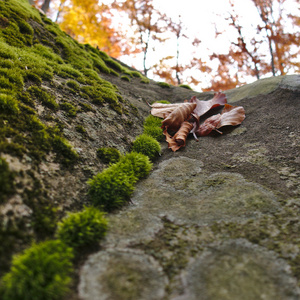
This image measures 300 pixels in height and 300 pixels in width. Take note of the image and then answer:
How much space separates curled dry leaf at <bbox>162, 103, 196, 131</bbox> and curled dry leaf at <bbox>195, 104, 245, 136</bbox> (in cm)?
43

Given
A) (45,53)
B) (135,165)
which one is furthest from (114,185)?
(45,53)

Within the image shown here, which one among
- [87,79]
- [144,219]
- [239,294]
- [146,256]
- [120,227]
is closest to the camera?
[239,294]

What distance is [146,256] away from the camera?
1.88 meters

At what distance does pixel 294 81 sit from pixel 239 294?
18.8 ft

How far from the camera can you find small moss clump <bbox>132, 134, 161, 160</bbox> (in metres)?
4.03

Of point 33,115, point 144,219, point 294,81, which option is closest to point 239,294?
point 144,219

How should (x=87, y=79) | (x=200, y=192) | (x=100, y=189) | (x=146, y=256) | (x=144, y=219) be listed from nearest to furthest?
(x=146, y=256)
(x=144, y=219)
(x=100, y=189)
(x=200, y=192)
(x=87, y=79)

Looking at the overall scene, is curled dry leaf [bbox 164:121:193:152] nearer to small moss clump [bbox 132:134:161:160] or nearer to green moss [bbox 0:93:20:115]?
small moss clump [bbox 132:134:161:160]

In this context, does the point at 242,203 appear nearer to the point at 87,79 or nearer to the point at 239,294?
the point at 239,294

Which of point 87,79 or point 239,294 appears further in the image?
point 87,79

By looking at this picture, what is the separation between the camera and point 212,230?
7.05ft

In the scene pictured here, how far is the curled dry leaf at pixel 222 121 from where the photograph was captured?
4804 millimetres

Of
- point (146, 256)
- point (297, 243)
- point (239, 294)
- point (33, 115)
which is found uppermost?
point (33, 115)

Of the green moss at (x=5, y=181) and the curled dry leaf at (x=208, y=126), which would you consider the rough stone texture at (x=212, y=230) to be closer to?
the curled dry leaf at (x=208, y=126)
